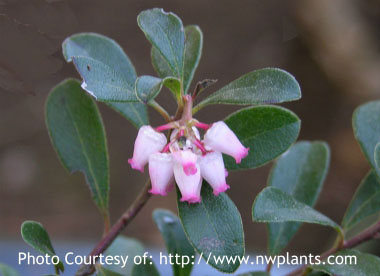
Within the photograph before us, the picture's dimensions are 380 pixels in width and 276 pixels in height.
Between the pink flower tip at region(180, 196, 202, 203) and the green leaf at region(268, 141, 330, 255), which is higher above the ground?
the pink flower tip at region(180, 196, 202, 203)

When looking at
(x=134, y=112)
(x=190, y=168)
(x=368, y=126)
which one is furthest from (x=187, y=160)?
(x=368, y=126)

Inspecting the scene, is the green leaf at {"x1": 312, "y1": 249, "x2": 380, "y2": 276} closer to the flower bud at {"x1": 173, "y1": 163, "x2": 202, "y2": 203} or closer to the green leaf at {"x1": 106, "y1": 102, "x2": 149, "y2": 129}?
the flower bud at {"x1": 173, "y1": 163, "x2": 202, "y2": 203}

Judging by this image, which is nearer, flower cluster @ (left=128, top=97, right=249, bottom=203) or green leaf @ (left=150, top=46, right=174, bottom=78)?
flower cluster @ (left=128, top=97, right=249, bottom=203)

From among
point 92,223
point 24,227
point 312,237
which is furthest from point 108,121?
point 24,227

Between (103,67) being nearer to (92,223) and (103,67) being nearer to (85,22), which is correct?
(92,223)

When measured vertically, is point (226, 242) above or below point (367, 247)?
above

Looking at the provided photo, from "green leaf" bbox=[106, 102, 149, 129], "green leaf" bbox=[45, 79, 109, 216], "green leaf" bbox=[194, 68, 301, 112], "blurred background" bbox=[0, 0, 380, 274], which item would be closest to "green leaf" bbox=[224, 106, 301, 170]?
"green leaf" bbox=[194, 68, 301, 112]
